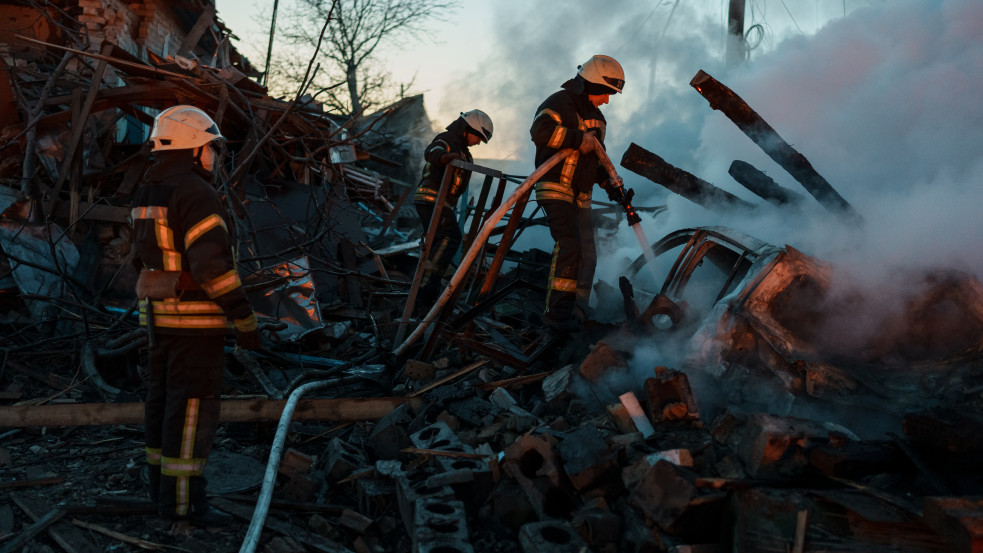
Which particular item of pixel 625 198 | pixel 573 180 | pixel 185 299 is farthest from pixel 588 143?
pixel 185 299

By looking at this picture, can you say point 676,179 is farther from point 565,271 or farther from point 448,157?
point 448,157

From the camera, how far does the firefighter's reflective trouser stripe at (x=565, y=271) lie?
4977mm

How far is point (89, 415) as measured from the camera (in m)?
4.07

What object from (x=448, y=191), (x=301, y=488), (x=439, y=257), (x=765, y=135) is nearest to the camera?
(x=301, y=488)

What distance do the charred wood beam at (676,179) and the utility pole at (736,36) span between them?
10007mm

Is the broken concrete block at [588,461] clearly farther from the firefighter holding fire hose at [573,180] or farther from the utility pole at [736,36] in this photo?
the utility pole at [736,36]

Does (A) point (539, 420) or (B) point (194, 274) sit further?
(A) point (539, 420)

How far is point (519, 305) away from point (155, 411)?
3.49 meters

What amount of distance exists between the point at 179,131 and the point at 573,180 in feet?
9.42

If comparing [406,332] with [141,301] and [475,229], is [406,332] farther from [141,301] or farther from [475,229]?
[141,301]

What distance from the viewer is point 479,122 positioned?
6.73 meters

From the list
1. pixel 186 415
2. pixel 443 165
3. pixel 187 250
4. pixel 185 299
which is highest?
pixel 443 165

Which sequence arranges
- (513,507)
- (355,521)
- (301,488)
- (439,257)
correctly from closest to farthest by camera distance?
(513,507), (355,521), (301,488), (439,257)

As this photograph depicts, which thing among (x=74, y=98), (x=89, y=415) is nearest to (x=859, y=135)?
(x=89, y=415)
